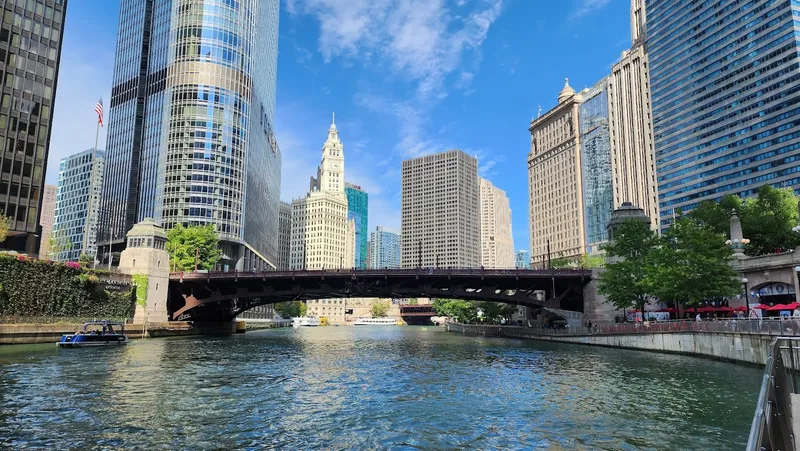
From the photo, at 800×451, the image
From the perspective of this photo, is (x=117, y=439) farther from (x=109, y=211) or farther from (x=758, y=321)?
(x=109, y=211)

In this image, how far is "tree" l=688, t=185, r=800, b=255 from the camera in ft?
269

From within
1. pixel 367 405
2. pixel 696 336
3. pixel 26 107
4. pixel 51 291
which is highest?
pixel 26 107

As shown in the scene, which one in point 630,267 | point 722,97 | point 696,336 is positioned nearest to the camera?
point 696,336

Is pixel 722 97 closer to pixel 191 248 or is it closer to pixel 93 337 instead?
pixel 191 248

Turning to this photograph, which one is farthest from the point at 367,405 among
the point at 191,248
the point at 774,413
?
the point at 191,248

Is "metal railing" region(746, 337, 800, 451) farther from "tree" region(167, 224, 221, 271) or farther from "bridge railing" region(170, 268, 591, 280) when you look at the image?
"tree" region(167, 224, 221, 271)

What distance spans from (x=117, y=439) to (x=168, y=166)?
135 metres

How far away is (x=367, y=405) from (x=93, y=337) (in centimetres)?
4642

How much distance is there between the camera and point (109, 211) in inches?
6245

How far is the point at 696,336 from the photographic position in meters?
54.3

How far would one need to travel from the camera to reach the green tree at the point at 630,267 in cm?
7556

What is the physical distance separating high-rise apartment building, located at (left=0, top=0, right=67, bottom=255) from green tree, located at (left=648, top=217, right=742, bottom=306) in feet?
315

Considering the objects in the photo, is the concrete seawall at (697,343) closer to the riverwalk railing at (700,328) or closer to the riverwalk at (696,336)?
the riverwalk at (696,336)

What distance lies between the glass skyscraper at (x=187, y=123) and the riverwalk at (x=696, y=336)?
95.4 meters
